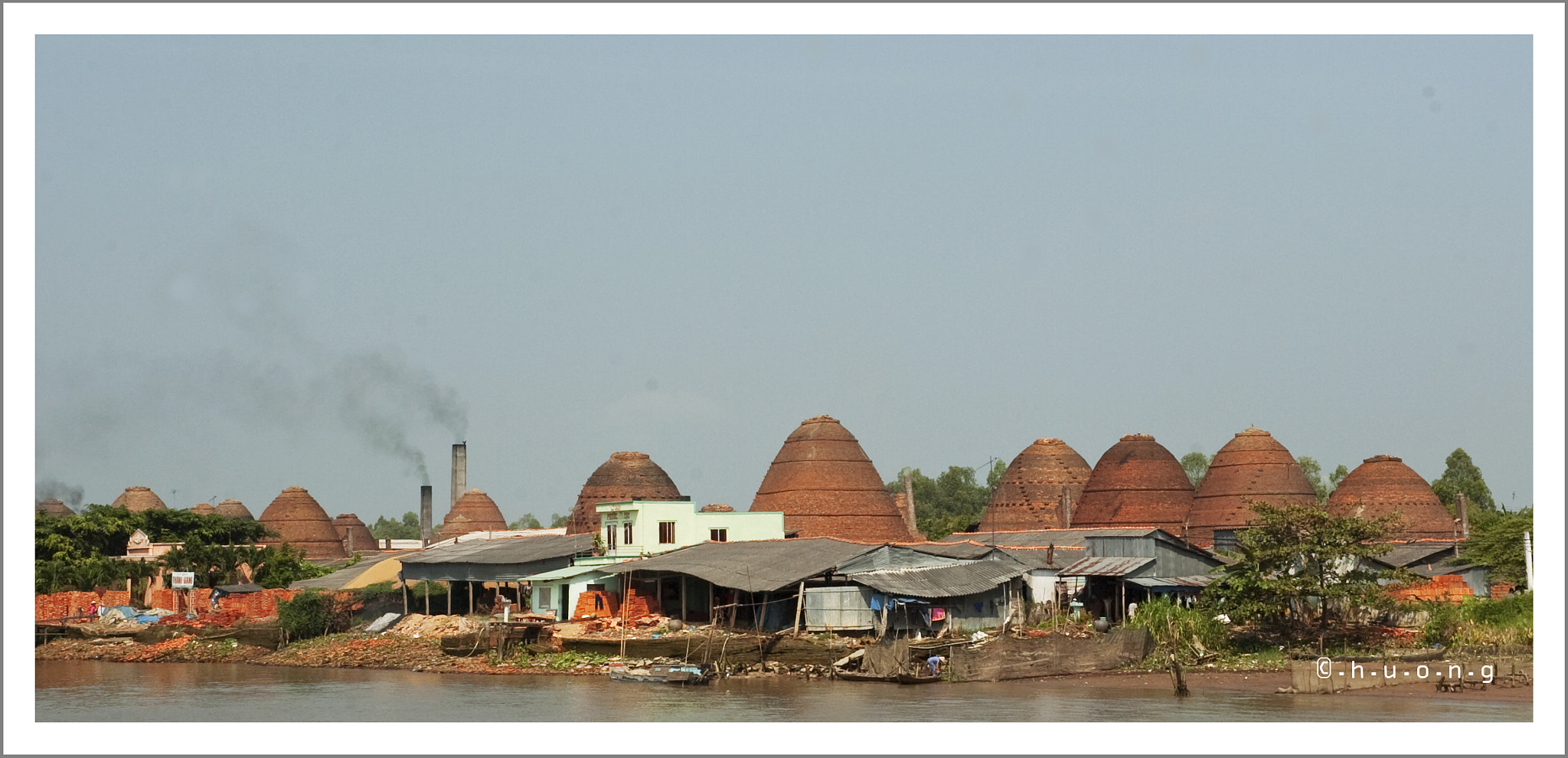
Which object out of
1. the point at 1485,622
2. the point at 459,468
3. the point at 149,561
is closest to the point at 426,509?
the point at 459,468

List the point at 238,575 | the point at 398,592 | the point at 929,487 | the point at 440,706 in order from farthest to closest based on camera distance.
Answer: the point at 929,487 < the point at 238,575 < the point at 398,592 < the point at 440,706

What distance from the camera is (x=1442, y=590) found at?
124ft

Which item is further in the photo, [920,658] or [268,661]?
[268,661]

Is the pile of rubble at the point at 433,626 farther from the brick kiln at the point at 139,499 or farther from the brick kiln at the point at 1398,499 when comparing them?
the brick kiln at the point at 139,499

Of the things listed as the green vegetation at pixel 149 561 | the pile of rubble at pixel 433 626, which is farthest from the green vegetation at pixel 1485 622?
the green vegetation at pixel 149 561

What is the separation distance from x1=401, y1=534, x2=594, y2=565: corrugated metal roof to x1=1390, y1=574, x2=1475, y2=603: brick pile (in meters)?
19.2

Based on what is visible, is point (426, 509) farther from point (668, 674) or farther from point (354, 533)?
point (668, 674)

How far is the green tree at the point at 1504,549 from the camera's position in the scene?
37344 millimetres

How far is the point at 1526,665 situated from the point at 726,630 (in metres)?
14.2

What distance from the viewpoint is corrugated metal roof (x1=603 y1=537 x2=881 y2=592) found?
107 feet

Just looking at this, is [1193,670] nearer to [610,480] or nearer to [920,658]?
[920,658]

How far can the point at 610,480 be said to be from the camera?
60.8m

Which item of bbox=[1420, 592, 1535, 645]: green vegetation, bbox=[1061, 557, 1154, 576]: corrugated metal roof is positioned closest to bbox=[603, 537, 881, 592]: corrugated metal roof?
bbox=[1061, 557, 1154, 576]: corrugated metal roof

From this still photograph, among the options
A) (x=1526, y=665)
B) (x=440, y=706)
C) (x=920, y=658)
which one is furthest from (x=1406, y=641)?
(x=440, y=706)
